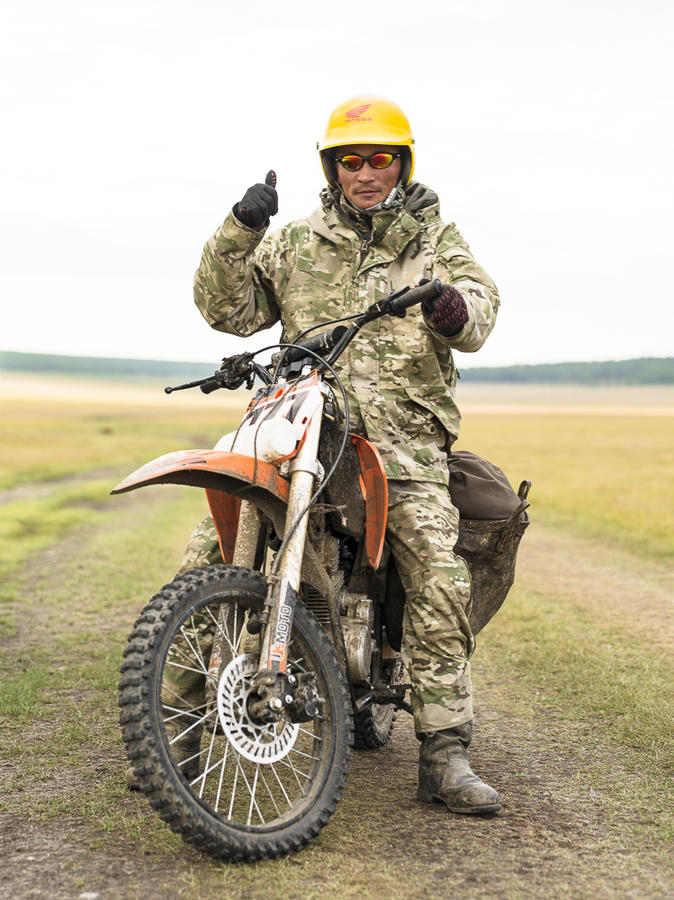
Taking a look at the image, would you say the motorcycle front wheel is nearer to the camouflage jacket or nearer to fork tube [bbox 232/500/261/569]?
fork tube [bbox 232/500/261/569]

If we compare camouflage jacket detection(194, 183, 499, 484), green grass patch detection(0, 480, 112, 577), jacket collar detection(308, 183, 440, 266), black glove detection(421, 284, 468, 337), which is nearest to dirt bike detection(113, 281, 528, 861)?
black glove detection(421, 284, 468, 337)

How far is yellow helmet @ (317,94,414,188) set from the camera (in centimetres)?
449

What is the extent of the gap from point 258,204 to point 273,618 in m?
1.60

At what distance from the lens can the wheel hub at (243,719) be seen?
11.3 ft

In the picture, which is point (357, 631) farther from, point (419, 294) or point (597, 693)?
point (597, 693)

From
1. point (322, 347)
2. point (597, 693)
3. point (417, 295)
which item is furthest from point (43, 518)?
point (417, 295)

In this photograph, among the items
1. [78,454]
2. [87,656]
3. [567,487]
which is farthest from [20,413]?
[87,656]

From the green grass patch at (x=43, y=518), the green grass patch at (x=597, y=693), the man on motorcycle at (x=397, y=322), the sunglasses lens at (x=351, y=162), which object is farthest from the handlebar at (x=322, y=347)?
the green grass patch at (x=43, y=518)

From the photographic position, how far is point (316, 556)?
13.1ft

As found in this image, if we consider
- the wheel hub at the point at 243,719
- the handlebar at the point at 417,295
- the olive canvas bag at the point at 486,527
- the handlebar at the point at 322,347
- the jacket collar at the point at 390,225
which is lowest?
the wheel hub at the point at 243,719

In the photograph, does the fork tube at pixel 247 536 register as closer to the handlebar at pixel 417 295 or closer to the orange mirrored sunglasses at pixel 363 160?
the handlebar at pixel 417 295

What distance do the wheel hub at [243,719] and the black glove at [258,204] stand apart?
1.68m

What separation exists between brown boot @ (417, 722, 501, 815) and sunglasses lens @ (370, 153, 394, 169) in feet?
7.94

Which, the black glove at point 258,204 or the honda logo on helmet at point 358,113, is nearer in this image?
the black glove at point 258,204
